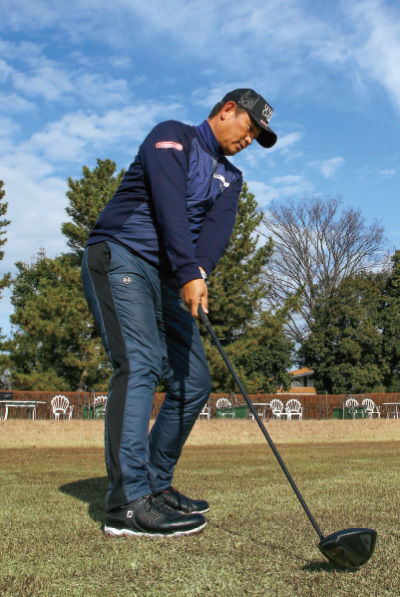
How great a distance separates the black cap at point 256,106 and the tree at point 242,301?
1975 centimetres

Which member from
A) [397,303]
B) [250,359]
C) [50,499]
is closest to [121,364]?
[50,499]

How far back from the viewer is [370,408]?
2592 centimetres

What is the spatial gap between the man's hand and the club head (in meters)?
1.01

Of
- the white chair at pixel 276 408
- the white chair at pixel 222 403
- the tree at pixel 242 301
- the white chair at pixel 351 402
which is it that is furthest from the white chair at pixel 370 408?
the white chair at pixel 222 403

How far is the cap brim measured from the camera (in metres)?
2.68

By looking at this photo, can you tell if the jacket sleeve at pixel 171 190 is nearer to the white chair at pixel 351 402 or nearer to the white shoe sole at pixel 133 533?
the white shoe sole at pixel 133 533

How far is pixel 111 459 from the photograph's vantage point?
2.24 metres

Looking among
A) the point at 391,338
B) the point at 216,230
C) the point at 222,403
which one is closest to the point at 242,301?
the point at 222,403

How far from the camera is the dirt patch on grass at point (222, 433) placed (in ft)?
31.0

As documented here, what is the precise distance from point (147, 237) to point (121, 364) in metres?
0.58

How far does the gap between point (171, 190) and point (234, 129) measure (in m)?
0.54

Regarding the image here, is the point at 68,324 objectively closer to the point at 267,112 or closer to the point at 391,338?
the point at 391,338

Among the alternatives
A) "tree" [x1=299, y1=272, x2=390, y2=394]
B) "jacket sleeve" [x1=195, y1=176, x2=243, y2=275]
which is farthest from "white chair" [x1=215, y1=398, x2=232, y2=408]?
"jacket sleeve" [x1=195, y1=176, x2=243, y2=275]

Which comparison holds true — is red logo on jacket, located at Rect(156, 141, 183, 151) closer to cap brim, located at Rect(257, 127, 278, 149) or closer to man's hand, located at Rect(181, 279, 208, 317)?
cap brim, located at Rect(257, 127, 278, 149)
